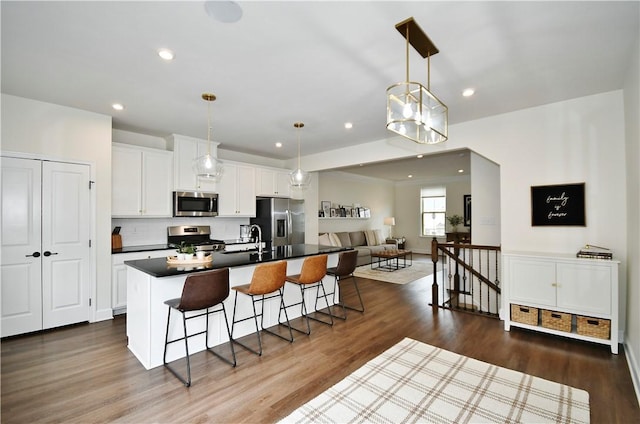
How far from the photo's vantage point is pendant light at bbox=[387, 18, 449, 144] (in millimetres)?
2086

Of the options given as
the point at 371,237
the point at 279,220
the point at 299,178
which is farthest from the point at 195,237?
the point at 371,237

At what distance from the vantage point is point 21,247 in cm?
348

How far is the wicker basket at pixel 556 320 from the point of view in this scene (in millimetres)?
3291

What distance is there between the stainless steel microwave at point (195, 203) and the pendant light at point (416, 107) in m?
3.91

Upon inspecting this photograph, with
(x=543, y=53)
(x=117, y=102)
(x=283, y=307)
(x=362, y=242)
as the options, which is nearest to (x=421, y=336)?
(x=283, y=307)

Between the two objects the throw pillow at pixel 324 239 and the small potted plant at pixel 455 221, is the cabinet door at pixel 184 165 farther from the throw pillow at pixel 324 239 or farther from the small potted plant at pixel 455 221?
the small potted plant at pixel 455 221

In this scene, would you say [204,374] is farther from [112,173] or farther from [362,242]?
[362,242]

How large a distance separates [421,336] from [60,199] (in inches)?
186

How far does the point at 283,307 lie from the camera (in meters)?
3.77

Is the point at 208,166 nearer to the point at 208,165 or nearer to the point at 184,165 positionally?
the point at 208,165

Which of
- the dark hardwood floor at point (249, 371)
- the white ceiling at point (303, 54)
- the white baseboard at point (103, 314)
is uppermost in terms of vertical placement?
the white ceiling at point (303, 54)

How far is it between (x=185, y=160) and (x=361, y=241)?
6.15 m

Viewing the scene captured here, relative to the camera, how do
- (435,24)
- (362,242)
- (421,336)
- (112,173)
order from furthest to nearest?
(362,242)
(112,173)
(421,336)
(435,24)

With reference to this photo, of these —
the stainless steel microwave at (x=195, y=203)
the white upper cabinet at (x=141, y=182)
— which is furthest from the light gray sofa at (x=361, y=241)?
the white upper cabinet at (x=141, y=182)
